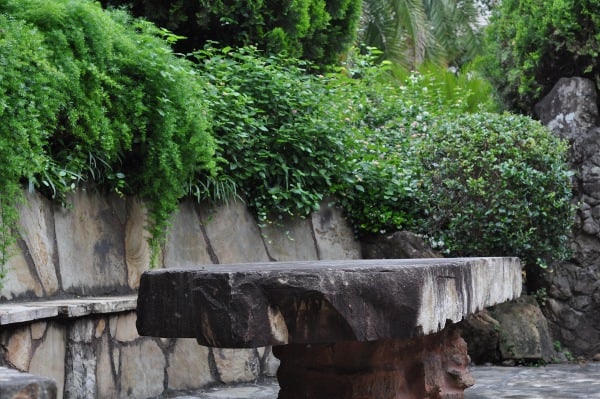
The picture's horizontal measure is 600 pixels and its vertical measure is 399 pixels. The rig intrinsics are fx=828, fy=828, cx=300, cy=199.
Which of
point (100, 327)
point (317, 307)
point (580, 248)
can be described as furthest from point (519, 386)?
A: point (317, 307)

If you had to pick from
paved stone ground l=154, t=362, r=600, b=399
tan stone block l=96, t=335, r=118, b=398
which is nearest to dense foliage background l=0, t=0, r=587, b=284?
tan stone block l=96, t=335, r=118, b=398

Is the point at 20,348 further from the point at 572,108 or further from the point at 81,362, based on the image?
the point at 572,108

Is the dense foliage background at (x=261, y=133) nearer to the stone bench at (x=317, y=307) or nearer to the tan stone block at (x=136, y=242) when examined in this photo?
the tan stone block at (x=136, y=242)

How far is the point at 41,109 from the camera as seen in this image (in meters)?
3.74

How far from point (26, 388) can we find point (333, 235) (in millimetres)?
5088

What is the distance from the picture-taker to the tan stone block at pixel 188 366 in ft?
15.2

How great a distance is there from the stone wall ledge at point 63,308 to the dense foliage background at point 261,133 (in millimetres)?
301

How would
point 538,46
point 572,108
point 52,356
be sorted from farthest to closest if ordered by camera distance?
point 538,46
point 572,108
point 52,356

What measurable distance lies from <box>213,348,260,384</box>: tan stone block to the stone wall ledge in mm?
864

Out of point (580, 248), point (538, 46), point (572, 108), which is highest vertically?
point (538, 46)

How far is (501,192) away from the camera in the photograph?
598 centimetres

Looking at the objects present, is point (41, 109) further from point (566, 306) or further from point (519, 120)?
point (566, 306)

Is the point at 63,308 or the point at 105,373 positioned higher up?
the point at 63,308

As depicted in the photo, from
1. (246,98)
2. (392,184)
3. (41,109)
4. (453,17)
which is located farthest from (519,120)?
(453,17)
